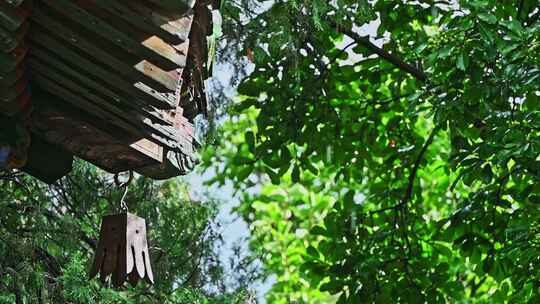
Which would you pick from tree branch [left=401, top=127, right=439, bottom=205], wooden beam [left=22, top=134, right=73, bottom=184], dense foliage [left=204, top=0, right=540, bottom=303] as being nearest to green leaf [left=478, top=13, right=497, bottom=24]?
dense foliage [left=204, top=0, right=540, bottom=303]

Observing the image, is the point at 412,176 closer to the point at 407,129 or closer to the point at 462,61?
the point at 407,129

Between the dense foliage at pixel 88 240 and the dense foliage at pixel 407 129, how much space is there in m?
0.75

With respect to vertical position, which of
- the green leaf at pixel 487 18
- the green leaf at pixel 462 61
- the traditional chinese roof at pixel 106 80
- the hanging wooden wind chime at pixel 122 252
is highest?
the green leaf at pixel 487 18

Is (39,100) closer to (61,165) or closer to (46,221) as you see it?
(61,165)

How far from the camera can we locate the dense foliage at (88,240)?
14.5ft

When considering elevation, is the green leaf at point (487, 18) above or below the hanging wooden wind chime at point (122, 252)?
above

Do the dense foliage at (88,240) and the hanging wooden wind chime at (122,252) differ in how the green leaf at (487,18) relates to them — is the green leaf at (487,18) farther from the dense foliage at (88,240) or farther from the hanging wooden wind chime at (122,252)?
the hanging wooden wind chime at (122,252)

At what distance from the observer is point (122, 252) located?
9.93 ft

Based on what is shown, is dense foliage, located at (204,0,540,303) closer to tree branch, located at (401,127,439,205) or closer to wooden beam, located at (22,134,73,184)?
tree branch, located at (401,127,439,205)

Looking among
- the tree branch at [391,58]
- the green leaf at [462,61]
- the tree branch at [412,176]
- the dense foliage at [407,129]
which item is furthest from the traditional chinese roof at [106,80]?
the tree branch at [412,176]

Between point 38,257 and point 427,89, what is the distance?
2.16 metres

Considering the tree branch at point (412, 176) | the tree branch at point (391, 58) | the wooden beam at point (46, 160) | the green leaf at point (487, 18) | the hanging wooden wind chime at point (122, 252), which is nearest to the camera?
the hanging wooden wind chime at point (122, 252)

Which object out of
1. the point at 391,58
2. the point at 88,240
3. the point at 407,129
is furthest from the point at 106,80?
the point at 407,129

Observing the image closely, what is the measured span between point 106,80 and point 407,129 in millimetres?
4524
